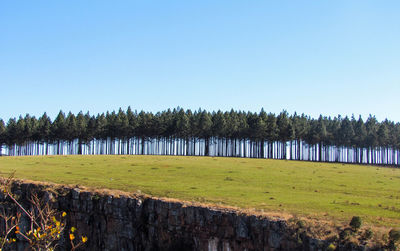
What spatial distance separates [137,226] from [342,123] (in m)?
98.2

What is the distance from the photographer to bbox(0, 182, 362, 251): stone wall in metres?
28.3

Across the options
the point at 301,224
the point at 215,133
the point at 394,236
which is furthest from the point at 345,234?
the point at 215,133

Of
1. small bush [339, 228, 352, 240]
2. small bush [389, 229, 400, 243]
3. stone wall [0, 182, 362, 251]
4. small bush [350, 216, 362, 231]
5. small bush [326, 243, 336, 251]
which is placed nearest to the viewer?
small bush [389, 229, 400, 243]

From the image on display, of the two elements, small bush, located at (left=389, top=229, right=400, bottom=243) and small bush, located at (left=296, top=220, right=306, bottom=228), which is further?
small bush, located at (left=296, top=220, right=306, bottom=228)

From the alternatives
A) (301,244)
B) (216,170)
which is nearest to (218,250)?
(301,244)

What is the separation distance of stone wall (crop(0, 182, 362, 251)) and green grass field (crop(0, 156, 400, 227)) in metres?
2.90

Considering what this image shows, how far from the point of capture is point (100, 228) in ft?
125

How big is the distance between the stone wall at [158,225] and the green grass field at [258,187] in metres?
2.90

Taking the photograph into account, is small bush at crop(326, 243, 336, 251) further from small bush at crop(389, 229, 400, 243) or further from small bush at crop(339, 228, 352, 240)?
small bush at crop(389, 229, 400, 243)

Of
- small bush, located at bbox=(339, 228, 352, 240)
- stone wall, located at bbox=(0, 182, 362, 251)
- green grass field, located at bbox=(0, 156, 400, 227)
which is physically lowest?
stone wall, located at bbox=(0, 182, 362, 251)

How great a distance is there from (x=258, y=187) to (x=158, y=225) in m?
16.3

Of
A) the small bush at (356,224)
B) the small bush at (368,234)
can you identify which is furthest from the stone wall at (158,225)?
the small bush at (368,234)

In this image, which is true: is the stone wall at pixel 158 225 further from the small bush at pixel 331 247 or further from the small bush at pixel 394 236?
the small bush at pixel 394 236

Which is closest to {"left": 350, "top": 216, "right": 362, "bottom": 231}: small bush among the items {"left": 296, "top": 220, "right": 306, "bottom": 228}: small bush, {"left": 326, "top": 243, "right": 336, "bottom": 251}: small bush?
{"left": 326, "top": 243, "right": 336, "bottom": 251}: small bush
